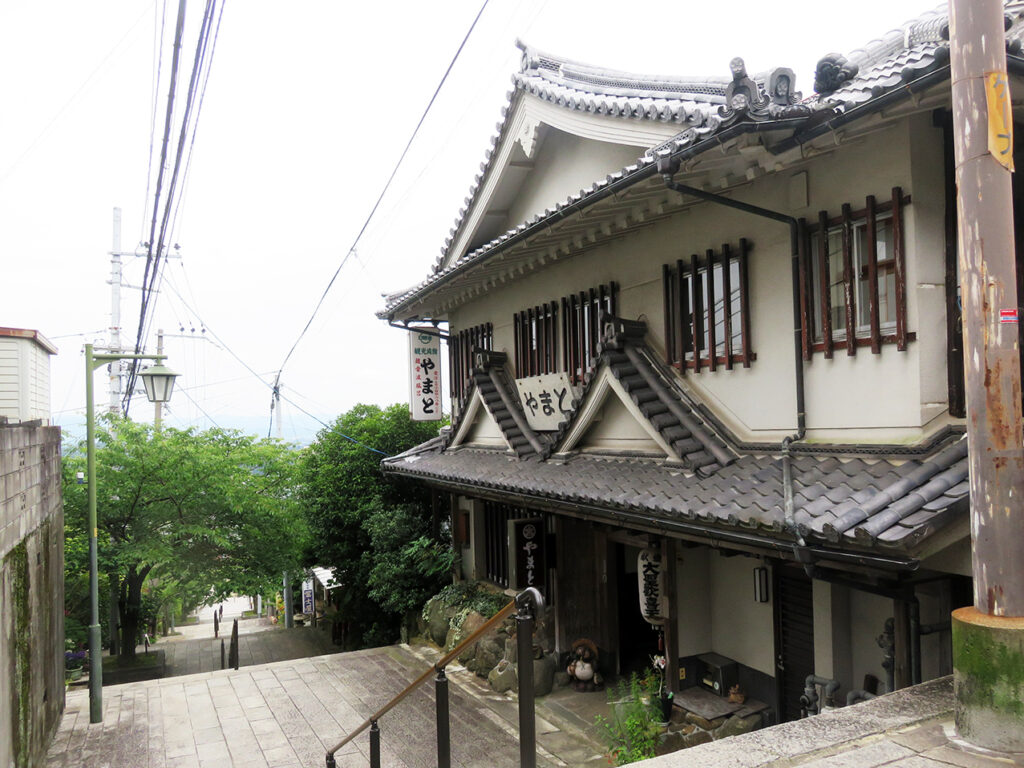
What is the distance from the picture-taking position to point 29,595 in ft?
32.7

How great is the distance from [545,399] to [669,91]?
537cm

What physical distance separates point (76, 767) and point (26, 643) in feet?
7.63

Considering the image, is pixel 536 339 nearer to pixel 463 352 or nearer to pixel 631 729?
pixel 463 352

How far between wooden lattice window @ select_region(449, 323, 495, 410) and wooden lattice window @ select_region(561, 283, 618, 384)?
10.3ft

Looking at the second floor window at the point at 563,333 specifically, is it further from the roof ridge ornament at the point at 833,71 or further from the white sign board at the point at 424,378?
the roof ridge ornament at the point at 833,71

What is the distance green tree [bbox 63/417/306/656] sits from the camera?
19250mm

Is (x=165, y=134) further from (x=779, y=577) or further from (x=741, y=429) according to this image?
(x=779, y=577)

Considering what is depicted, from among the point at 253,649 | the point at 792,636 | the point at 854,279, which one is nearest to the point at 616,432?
the point at 792,636

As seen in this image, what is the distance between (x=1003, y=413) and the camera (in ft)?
13.4

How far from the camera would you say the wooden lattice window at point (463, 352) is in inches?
605

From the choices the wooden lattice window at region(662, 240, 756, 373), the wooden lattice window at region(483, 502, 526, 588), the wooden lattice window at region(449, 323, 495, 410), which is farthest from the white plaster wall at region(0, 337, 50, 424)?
the wooden lattice window at region(662, 240, 756, 373)

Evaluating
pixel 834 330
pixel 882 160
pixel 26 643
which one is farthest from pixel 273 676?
pixel 882 160

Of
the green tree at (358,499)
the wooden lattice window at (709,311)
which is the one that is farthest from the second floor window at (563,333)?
the green tree at (358,499)

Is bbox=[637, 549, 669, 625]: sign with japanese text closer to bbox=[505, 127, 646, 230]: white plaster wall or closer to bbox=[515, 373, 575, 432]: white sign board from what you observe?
bbox=[515, 373, 575, 432]: white sign board
